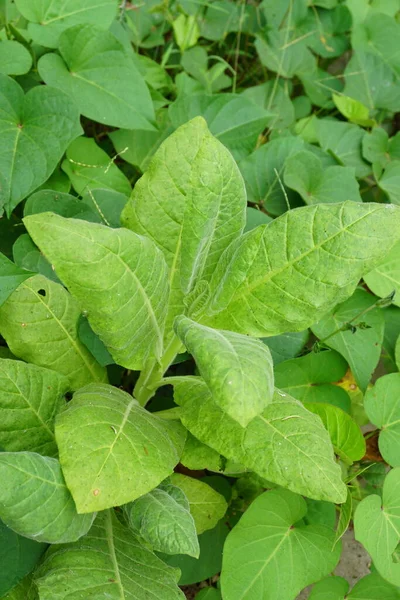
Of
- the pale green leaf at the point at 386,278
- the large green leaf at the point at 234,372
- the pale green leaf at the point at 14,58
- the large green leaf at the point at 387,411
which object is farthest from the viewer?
the pale green leaf at the point at 386,278

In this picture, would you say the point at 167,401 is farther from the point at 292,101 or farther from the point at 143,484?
the point at 292,101

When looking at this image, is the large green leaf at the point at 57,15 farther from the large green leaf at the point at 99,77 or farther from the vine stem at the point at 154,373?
the vine stem at the point at 154,373

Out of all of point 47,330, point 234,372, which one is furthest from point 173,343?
point 234,372

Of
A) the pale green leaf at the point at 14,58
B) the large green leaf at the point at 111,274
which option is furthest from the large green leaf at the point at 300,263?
the pale green leaf at the point at 14,58

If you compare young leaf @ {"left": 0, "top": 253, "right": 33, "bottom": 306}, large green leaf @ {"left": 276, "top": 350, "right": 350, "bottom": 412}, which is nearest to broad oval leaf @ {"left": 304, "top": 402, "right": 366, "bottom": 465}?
large green leaf @ {"left": 276, "top": 350, "right": 350, "bottom": 412}

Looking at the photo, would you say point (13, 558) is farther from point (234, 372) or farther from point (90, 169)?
point (90, 169)

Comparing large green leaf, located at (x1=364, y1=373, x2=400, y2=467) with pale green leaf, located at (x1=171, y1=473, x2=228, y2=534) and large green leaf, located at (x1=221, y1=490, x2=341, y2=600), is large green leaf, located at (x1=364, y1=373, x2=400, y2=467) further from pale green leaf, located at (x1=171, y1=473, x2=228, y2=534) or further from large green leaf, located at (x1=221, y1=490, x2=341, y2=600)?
pale green leaf, located at (x1=171, y1=473, x2=228, y2=534)

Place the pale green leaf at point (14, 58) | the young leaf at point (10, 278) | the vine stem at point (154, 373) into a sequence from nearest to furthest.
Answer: the young leaf at point (10, 278) → the vine stem at point (154, 373) → the pale green leaf at point (14, 58)
